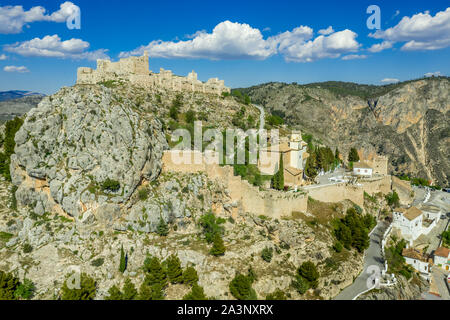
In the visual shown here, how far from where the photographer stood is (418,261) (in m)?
40.0

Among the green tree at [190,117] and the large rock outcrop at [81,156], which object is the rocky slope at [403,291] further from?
the green tree at [190,117]

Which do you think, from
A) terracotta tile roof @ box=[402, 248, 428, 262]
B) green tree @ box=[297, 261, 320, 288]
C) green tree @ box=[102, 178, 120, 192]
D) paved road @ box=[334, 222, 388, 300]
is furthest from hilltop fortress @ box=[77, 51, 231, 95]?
terracotta tile roof @ box=[402, 248, 428, 262]

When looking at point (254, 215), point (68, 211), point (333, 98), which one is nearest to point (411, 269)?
point (254, 215)

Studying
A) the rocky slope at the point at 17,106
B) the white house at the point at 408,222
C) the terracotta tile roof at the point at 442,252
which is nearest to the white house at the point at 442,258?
the terracotta tile roof at the point at 442,252

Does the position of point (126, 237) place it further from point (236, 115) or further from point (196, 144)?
point (236, 115)

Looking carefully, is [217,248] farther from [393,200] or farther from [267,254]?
[393,200]

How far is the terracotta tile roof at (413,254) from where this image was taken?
40281mm

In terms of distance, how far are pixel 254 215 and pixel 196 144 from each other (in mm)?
15531

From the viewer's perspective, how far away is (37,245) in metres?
31.8

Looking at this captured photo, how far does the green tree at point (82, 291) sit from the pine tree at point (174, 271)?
6499mm

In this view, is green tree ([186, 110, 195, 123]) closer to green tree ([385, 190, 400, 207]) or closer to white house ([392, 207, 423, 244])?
green tree ([385, 190, 400, 207])

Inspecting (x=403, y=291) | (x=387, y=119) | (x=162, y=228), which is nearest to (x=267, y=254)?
(x=162, y=228)

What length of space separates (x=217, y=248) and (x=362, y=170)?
32775mm

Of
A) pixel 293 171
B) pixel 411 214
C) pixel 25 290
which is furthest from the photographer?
pixel 411 214
